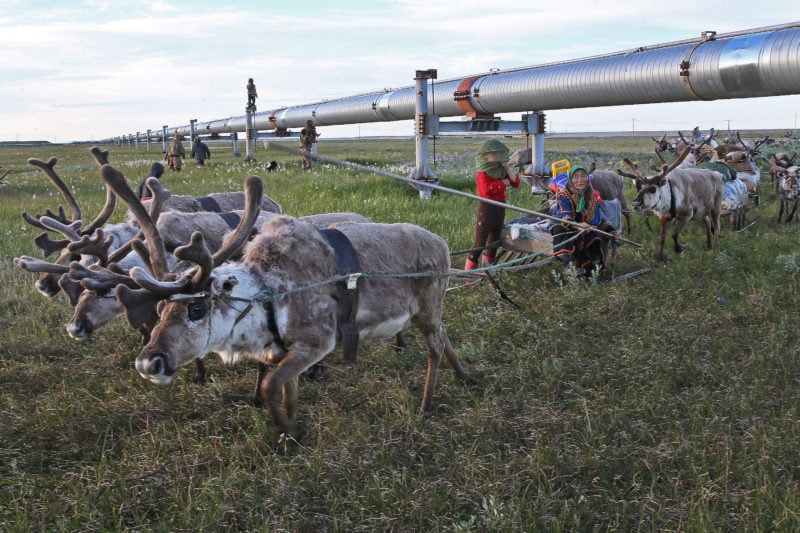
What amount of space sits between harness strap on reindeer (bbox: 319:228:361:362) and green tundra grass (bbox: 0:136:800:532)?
0.68 meters

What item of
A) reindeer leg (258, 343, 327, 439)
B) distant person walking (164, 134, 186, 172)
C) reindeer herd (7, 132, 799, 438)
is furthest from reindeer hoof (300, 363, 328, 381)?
distant person walking (164, 134, 186, 172)

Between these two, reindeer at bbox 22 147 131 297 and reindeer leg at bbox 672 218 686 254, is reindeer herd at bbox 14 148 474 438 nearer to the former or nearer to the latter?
reindeer at bbox 22 147 131 297

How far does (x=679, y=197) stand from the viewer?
11.3 m

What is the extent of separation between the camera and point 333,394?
19.3 ft

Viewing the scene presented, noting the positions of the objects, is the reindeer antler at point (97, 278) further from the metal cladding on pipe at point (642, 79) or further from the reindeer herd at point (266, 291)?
the metal cladding on pipe at point (642, 79)

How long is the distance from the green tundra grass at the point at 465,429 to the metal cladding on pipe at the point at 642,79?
3.09 m

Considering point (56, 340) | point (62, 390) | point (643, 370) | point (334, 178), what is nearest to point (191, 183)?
point (334, 178)

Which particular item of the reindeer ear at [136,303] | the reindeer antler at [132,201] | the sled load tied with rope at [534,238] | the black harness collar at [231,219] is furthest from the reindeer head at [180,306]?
the sled load tied with rope at [534,238]

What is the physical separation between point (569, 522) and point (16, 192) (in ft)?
70.0

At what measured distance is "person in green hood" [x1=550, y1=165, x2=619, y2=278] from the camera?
8891mm

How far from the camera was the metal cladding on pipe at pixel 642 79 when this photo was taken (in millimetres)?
9258

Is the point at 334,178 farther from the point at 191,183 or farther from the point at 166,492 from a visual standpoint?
the point at 166,492

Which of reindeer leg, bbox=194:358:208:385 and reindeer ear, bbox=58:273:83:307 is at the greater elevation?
reindeer ear, bbox=58:273:83:307

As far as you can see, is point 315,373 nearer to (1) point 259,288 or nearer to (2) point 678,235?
(1) point 259,288
